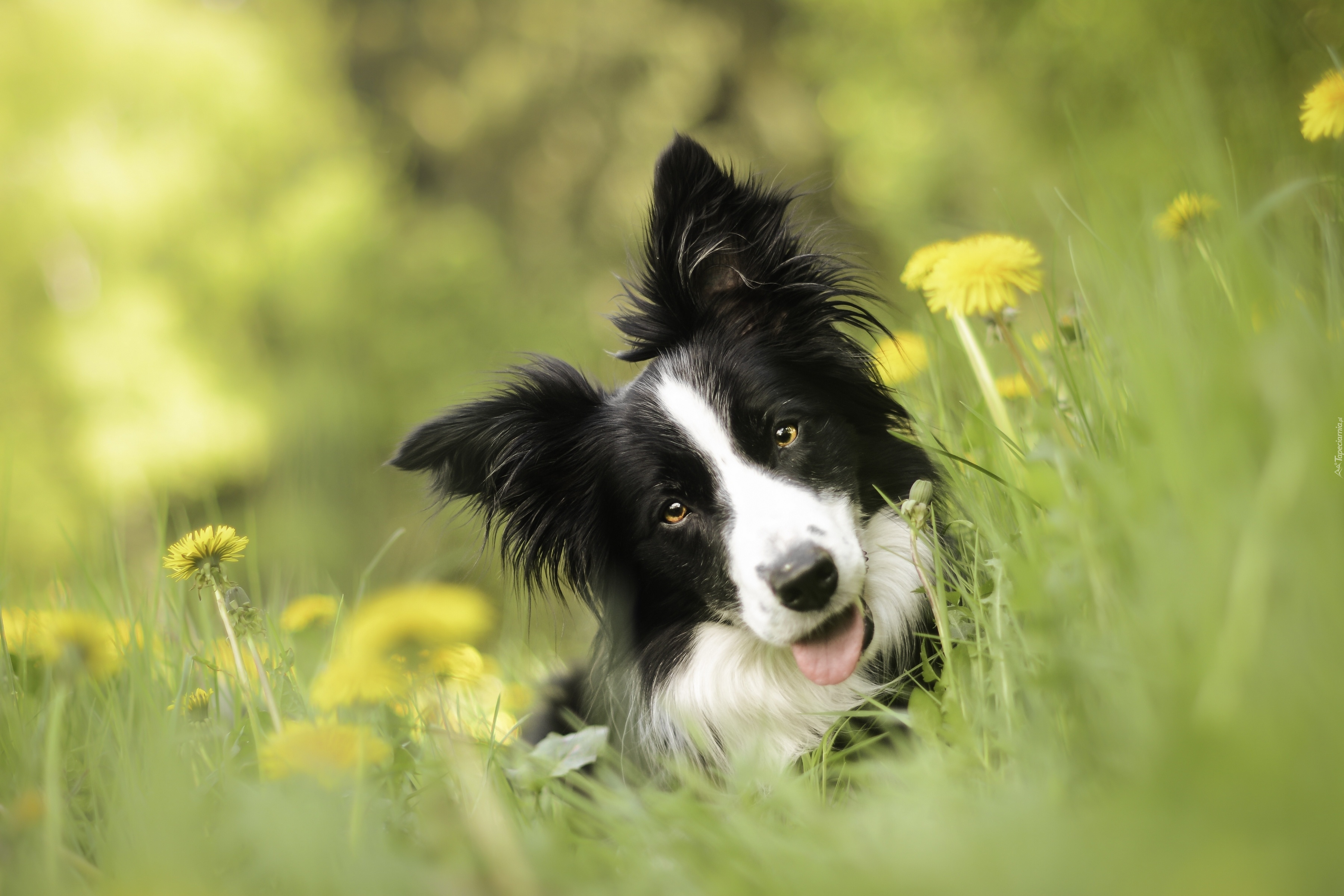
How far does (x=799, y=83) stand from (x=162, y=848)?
1392cm

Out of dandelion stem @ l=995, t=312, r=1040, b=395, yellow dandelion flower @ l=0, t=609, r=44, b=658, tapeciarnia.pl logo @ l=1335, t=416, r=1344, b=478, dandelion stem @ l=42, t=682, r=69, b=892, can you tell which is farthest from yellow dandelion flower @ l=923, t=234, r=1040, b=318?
yellow dandelion flower @ l=0, t=609, r=44, b=658

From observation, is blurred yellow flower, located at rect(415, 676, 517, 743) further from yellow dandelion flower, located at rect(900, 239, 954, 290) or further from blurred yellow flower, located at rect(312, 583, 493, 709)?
yellow dandelion flower, located at rect(900, 239, 954, 290)

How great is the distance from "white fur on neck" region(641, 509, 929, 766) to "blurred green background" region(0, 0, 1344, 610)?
6489mm

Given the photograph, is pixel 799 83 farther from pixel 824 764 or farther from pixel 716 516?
pixel 824 764

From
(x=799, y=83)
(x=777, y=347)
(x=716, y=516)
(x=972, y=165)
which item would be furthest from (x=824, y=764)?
(x=799, y=83)

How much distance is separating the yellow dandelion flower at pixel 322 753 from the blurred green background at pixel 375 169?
7.44m

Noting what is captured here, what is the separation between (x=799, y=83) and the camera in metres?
13.1

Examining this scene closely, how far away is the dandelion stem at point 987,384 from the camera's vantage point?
2316 mm

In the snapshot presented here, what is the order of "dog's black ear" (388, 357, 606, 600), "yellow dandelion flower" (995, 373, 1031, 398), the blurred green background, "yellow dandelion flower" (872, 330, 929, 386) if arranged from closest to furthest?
"yellow dandelion flower" (995, 373, 1031, 398) → "dog's black ear" (388, 357, 606, 600) → "yellow dandelion flower" (872, 330, 929, 386) → the blurred green background

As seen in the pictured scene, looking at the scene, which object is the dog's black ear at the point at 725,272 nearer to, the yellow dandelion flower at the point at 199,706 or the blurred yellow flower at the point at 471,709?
the blurred yellow flower at the point at 471,709

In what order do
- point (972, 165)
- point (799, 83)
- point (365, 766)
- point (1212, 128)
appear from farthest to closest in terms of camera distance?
point (799, 83), point (972, 165), point (1212, 128), point (365, 766)

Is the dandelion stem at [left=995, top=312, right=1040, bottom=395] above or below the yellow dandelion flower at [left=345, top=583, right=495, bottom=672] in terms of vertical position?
above

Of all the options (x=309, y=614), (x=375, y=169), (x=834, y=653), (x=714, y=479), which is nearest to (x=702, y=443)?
(x=714, y=479)

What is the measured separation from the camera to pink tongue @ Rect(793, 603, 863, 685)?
2445mm
